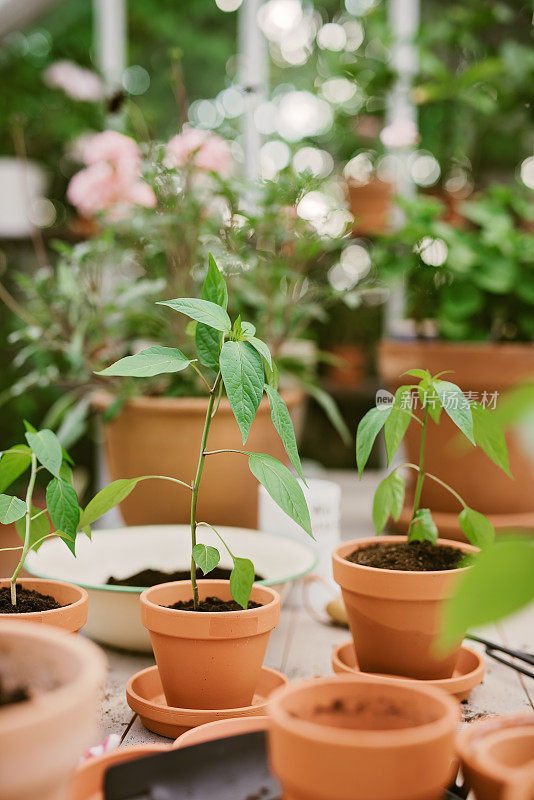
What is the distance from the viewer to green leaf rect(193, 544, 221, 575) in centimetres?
77

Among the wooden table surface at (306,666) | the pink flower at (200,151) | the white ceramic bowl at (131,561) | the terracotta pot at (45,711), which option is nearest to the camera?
the terracotta pot at (45,711)

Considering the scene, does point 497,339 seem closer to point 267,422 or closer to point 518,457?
point 518,457

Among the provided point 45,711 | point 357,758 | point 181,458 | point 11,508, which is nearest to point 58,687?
point 45,711

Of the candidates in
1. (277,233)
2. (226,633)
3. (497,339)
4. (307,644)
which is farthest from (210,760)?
(497,339)

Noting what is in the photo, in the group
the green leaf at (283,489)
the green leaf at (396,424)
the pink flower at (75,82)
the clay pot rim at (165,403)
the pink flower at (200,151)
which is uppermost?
the pink flower at (75,82)

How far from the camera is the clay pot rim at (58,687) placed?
385 millimetres

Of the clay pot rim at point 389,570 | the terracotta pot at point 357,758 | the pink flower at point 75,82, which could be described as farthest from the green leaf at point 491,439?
the pink flower at point 75,82

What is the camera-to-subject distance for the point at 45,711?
39 cm

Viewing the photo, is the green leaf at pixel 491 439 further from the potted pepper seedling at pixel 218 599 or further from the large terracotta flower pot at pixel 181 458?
the large terracotta flower pot at pixel 181 458

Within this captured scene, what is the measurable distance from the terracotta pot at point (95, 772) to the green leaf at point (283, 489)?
23 cm

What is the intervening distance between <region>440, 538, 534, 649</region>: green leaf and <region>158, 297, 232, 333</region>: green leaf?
359 mm

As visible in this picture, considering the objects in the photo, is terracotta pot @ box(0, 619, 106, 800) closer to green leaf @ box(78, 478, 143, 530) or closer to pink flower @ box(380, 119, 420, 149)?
green leaf @ box(78, 478, 143, 530)

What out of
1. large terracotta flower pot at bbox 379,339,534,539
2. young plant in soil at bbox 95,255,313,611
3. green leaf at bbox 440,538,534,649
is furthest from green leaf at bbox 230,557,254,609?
large terracotta flower pot at bbox 379,339,534,539

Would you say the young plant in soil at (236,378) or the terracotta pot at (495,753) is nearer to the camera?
the terracotta pot at (495,753)
